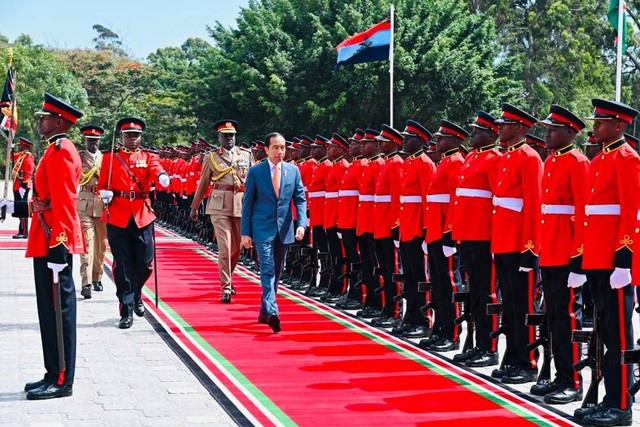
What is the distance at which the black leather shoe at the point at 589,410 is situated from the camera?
710cm

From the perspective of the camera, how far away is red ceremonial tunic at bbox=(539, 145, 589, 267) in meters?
7.70

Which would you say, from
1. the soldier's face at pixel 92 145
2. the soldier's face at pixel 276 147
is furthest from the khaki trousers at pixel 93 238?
the soldier's face at pixel 276 147

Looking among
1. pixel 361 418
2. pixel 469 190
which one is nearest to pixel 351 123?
pixel 469 190

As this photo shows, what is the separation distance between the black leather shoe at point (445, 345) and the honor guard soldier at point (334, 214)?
11.2 ft

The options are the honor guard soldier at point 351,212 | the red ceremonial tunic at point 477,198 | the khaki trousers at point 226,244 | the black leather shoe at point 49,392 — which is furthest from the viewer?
the khaki trousers at point 226,244

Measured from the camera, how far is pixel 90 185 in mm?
13789

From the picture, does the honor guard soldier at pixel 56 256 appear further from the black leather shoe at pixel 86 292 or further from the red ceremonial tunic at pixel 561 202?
the black leather shoe at pixel 86 292

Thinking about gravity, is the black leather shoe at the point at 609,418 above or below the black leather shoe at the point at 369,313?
below

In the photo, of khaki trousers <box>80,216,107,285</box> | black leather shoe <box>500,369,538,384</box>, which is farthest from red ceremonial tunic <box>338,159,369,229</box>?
black leather shoe <box>500,369,538,384</box>

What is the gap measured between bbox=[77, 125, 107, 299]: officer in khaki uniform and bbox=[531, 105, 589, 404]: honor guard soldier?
278 inches

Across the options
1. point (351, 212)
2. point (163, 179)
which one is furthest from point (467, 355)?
point (163, 179)

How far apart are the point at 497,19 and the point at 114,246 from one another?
127 ft

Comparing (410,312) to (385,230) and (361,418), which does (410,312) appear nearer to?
(385,230)

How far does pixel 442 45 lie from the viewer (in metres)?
32.7
